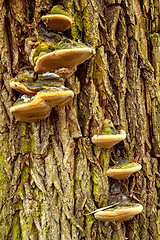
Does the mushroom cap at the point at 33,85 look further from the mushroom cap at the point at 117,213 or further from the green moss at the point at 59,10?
the mushroom cap at the point at 117,213

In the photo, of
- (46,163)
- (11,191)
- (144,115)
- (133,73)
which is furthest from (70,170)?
(133,73)

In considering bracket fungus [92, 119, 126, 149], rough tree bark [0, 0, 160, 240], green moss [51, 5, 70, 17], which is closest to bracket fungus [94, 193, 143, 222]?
rough tree bark [0, 0, 160, 240]

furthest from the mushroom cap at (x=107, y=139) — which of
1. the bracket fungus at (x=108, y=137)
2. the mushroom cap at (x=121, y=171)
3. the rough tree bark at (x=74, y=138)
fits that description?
the mushroom cap at (x=121, y=171)

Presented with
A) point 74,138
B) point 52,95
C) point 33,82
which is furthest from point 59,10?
point 74,138

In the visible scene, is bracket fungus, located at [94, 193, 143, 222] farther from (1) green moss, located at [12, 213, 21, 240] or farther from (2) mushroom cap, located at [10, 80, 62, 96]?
(2) mushroom cap, located at [10, 80, 62, 96]

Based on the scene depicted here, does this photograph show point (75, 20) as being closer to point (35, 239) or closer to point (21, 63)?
point (21, 63)

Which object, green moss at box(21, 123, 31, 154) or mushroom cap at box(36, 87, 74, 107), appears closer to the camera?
mushroom cap at box(36, 87, 74, 107)
